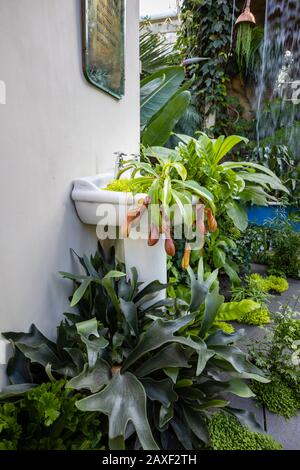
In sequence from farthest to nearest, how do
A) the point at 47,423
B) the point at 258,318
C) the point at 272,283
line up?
the point at 272,283 < the point at 258,318 < the point at 47,423

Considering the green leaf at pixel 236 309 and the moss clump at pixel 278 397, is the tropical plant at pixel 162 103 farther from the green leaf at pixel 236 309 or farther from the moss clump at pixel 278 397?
the moss clump at pixel 278 397

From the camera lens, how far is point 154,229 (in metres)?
1.08

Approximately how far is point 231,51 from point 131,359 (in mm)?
4280

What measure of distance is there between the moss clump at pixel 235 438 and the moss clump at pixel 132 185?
88 centimetres

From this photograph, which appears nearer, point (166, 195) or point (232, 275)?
point (166, 195)

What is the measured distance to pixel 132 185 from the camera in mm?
1242

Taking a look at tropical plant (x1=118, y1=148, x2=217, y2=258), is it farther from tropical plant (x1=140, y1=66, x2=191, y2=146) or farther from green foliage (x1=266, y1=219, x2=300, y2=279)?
green foliage (x1=266, y1=219, x2=300, y2=279)

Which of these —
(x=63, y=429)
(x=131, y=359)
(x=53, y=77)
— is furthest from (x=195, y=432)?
(x=53, y=77)

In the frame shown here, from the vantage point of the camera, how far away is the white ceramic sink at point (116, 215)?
1.19 metres

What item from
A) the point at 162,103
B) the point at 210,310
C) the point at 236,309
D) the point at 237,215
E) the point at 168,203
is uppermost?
the point at 162,103

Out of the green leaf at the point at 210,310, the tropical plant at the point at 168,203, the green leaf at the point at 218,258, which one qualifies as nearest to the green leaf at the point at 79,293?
the tropical plant at the point at 168,203

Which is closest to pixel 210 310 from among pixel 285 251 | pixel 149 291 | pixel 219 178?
pixel 149 291

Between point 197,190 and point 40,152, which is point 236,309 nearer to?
point 197,190

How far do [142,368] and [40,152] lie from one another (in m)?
0.77
